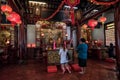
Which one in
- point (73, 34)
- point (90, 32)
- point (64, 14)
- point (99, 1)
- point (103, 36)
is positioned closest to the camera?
point (99, 1)

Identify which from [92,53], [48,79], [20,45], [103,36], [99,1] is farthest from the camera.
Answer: [103,36]

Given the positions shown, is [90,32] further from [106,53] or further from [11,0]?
[11,0]

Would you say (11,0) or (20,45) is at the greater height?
(11,0)

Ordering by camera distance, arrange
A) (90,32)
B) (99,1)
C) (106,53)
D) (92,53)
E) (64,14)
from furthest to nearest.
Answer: (90,32), (64,14), (92,53), (106,53), (99,1)

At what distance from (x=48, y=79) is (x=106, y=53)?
20.1 ft

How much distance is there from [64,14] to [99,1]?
587 centimetres

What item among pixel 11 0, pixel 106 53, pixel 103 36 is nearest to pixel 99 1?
pixel 11 0

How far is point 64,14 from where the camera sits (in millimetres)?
11391

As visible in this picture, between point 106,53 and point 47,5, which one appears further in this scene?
point 47,5

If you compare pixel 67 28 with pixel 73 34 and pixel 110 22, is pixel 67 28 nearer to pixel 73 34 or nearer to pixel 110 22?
pixel 73 34

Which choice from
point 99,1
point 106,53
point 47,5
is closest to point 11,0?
point 99,1

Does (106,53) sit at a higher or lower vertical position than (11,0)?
lower

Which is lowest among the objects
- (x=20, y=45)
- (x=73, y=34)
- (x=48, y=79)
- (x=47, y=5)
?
(x=48, y=79)

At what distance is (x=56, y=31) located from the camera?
1269 cm
